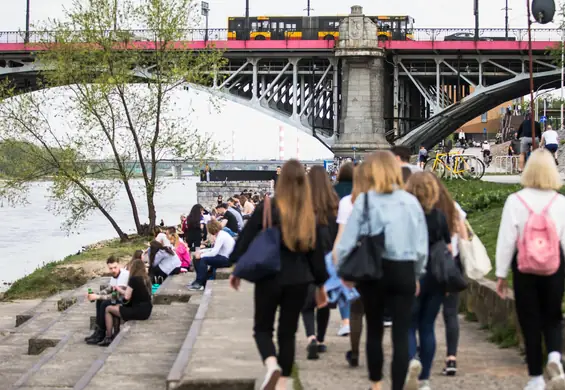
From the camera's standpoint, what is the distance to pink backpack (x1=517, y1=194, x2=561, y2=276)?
7.95 meters

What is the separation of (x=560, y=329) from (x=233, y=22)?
56.9m

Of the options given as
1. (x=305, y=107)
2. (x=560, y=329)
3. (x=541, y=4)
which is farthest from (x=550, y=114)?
(x=560, y=329)

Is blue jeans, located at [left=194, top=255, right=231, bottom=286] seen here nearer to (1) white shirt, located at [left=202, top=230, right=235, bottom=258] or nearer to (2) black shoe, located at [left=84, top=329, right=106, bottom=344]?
(1) white shirt, located at [left=202, top=230, right=235, bottom=258]

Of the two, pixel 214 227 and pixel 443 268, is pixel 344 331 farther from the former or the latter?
pixel 214 227

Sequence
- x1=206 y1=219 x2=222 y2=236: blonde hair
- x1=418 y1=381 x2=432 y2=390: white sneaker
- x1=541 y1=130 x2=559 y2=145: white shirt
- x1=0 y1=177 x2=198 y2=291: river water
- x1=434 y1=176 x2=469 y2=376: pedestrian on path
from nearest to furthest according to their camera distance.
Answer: x1=418 y1=381 x2=432 y2=390: white sneaker < x1=434 y1=176 x2=469 y2=376: pedestrian on path < x1=206 y1=219 x2=222 y2=236: blonde hair < x1=541 y1=130 x2=559 y2=145: white shirt < x1=0 y1=177 x2=198 y2=291: river water

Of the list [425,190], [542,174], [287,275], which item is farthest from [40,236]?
[542,174]

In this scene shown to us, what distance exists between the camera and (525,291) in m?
8.10

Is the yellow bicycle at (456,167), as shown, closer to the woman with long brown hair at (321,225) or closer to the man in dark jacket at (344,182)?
the man in dark jacket at (344,182)

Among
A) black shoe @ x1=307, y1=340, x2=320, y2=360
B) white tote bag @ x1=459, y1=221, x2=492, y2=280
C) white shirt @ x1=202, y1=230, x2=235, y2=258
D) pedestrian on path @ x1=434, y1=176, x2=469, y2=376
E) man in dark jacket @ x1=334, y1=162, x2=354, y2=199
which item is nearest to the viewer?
pedestrian on path @ x1=434, y1=176, x2=469, y2=376

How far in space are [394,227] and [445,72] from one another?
2249 inches

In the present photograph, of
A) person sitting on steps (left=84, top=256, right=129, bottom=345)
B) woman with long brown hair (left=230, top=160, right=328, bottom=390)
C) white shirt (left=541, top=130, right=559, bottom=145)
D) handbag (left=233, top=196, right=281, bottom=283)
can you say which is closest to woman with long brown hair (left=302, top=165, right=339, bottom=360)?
woman with long brown hair (left=230, top=160, right=328, bottom=390)

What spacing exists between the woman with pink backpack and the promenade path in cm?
73

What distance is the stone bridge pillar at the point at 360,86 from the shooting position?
202ft

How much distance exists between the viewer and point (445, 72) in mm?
63688
